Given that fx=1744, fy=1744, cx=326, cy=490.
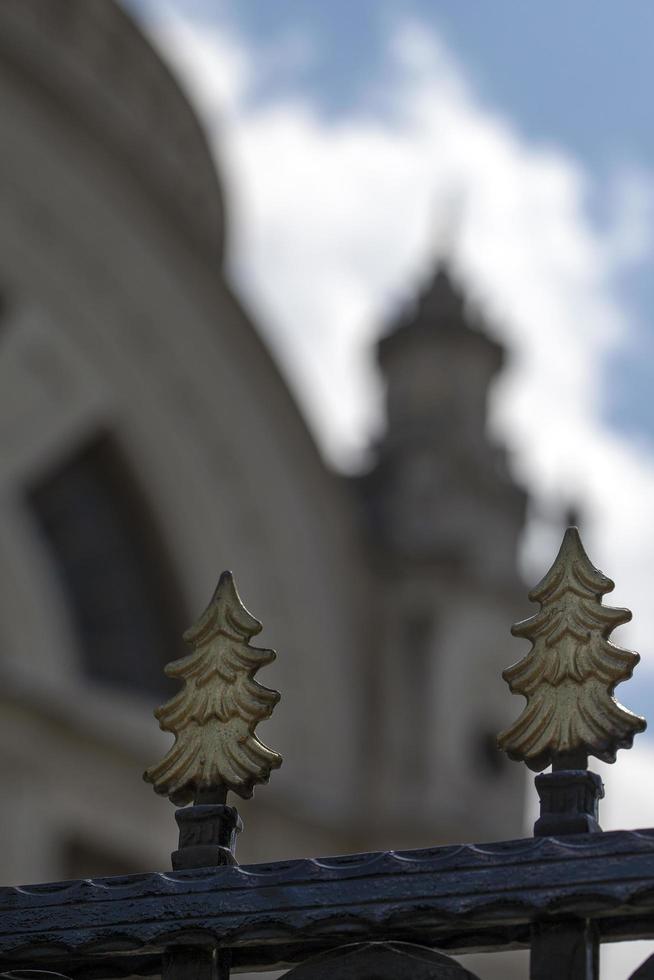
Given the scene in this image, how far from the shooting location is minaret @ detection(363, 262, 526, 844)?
615 inches

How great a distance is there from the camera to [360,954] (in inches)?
75.4

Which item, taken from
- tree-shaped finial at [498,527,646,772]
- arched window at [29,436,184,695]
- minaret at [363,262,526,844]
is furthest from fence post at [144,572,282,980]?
minaret at [363,262,526,844]

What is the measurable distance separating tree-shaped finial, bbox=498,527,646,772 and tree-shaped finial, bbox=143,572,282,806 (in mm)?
303

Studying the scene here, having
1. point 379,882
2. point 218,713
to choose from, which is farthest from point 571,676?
point 218,713

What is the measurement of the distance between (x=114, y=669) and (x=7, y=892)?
40.0 feet

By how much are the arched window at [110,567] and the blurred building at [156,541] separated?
2 centimetres

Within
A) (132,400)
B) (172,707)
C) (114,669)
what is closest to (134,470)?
(132,400)

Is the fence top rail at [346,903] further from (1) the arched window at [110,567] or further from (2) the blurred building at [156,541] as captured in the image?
(1) the arched window at [110,567]

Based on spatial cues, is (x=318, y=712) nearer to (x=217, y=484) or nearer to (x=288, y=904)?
(x=217, y=484)

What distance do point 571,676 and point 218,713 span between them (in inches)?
17.6

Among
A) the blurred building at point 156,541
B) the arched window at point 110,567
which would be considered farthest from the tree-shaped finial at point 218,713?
the arched window at point 110,567

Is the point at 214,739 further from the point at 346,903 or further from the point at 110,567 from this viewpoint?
the point at 110,567

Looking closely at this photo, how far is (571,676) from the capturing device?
197cm

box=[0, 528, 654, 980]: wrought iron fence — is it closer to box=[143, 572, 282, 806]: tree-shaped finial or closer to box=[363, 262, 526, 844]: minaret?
box=[143, 572, 282, 806]: tree-shaped finial
